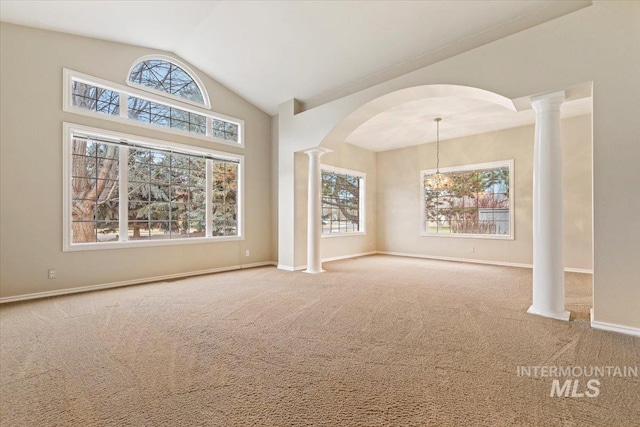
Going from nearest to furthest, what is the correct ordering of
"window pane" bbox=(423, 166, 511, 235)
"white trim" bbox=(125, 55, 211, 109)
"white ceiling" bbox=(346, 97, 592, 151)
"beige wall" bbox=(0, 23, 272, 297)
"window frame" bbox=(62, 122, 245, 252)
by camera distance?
1. "beige wall" bbox=(0, 23, 272, 297)
2. "window frame" bbox=(62, 122, 245, 252)
3. "white trim" bbox=(125, 55, 211, 109)
4. "white ceiling" bbox=(346, 97, 592, 151)
5. "window pane" bbox=(423, 166, 511, 235)

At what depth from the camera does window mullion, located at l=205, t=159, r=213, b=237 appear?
225 inches

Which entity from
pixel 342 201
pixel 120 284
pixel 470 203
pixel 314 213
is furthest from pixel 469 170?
pixel 120 284

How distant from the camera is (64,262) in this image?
412cm

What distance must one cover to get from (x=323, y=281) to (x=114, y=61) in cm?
477

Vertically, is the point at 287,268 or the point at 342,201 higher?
the point at 342,201

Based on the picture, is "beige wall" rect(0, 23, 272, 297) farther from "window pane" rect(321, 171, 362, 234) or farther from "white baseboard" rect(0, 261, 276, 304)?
"window pane" rect(321, 171, 362, 234)

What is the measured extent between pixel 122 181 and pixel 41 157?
968 millimetres

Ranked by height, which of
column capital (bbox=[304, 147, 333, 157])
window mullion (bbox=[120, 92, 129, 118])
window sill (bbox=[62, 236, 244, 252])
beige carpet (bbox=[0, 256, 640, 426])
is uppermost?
window mullion (bbox=[120, 92, 129, 118])

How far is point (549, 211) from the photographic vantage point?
3.14 metres

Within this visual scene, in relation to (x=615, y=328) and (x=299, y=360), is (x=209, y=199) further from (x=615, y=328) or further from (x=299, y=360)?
(x=615, y=328)

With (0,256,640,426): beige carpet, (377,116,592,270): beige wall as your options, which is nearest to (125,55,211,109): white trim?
(0,256,640,426): beige carpet

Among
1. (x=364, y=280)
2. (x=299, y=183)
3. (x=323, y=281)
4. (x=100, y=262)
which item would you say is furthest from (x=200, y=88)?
(x=364, y=280)

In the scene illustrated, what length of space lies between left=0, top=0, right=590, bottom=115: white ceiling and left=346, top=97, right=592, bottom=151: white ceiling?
43.5 inches

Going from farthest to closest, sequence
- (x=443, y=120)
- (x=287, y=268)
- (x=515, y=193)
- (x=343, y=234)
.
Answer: (x=343, y=234), (x=515, y=193), (x=443, y=120), (x=287, y=268)
